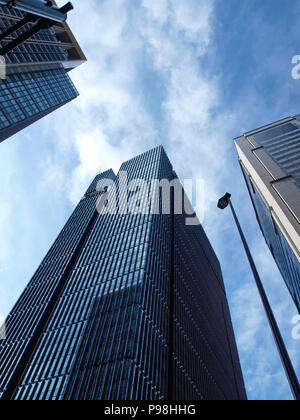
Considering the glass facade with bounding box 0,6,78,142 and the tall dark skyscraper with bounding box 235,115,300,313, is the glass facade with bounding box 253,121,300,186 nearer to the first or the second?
the tall dark skyscraper with bounding box 235,115,300,313

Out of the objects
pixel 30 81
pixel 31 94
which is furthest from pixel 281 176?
pixel 30 81

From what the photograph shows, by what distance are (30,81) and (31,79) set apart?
Result: 139 cm

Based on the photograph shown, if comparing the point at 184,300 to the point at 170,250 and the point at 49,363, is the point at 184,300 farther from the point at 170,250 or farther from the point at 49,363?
the point at 49,363

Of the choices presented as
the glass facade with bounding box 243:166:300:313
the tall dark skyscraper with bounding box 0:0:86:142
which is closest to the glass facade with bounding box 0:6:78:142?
the tall dark skyscraper with bounding box 0:0:86:142

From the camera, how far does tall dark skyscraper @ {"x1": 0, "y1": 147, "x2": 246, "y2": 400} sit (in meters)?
53.2

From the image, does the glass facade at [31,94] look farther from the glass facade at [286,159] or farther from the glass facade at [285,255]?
the glass facade at [285,255]

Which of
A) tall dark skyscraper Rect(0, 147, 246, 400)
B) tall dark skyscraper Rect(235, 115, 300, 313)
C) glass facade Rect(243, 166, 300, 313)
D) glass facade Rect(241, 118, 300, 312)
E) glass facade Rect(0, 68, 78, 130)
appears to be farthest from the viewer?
glass facade Rect(0, 68, 78, 130)

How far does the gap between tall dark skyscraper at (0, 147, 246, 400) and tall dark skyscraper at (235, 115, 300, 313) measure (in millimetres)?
32350

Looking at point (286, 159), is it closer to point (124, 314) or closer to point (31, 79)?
point (124, 314)

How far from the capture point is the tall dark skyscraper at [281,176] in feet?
140

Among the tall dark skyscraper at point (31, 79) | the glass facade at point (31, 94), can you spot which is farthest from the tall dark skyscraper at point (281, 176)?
the tall dark skyscraper at point (31, 79)

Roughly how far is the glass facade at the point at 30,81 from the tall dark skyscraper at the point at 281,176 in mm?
55726

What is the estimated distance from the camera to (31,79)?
84.1 meters

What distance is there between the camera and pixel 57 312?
242 ft
